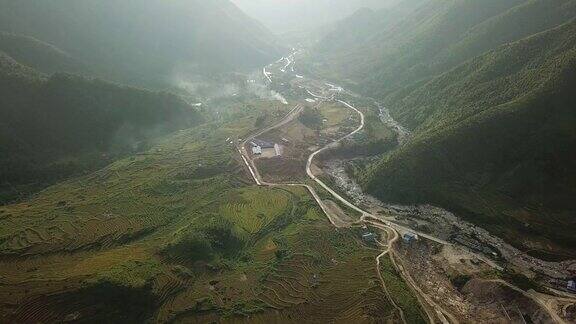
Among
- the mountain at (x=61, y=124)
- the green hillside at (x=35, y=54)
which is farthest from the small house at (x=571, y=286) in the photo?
the green hillside at (x=35, y=54)

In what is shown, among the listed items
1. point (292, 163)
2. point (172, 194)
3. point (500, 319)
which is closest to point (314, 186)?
point (292, 163)

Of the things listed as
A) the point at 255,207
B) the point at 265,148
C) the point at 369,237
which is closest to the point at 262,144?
the point at 265,148

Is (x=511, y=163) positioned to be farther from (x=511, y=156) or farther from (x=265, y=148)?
(x=265, y=148)

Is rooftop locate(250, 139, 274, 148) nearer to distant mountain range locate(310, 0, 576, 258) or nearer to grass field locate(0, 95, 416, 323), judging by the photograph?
grass field locate(0, 95, 416, 323)

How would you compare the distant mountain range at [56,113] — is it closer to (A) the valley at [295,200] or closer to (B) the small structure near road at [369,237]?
(A) the valley at [295,200]

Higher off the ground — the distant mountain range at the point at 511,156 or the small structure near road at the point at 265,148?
the small structure near road at the point at 265,148

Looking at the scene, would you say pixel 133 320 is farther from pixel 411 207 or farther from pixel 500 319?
pixel 411 207

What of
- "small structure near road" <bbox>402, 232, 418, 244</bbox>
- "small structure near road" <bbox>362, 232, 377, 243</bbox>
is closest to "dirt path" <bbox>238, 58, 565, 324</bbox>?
"small structure near road" <bbox>402, 232, 418, 244</bbox>
